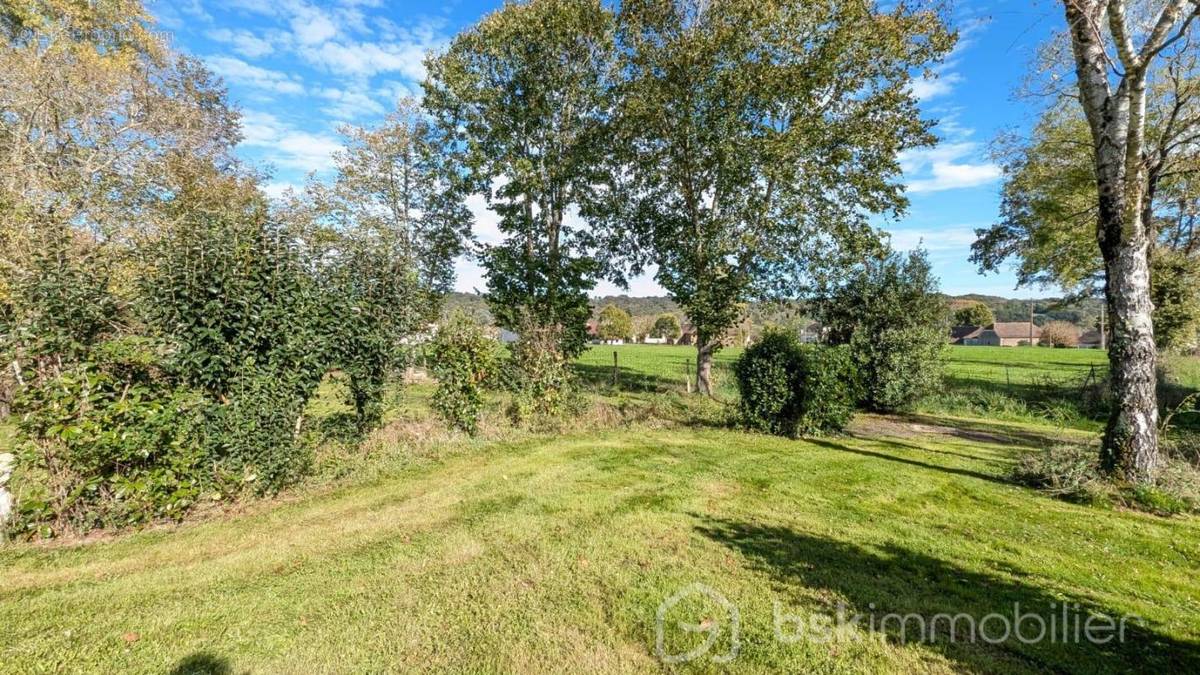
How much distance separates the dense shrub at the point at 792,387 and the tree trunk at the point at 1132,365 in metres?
3.83

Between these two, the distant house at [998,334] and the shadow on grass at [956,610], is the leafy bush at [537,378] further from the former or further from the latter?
the distant house at [998,334]

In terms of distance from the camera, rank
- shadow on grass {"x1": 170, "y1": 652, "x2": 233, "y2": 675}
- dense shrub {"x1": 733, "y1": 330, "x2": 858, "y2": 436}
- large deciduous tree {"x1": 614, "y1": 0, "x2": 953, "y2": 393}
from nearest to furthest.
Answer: shadow on grass {"x1": 170, "y1": 652, "x2": 233, "y2": 675} < dense shrub {"x1": 733, "y1": 330, "x2": 858, "y2": 436} < large deciduous tree {"x1": 614, "y1": 0, "x2": 953, "y2": 393}

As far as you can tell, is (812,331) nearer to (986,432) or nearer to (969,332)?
(986,432)

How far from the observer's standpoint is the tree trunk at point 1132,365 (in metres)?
5.48

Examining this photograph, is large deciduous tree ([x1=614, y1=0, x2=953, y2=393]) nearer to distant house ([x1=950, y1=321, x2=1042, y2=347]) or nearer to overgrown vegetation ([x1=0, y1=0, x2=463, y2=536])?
overgrown vegetation ([x1=0, y1=0, x2=463, y2=536])

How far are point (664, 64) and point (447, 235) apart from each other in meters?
12.6

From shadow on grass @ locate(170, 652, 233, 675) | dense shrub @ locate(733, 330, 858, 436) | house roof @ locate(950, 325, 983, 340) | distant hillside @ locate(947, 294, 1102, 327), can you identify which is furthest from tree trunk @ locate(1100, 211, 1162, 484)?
house roof @ locate(950, 325, 983, 340)

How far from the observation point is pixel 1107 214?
5727 mm

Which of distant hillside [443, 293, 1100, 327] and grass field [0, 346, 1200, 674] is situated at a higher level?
distant hillside [443, 293, 1100, 327]

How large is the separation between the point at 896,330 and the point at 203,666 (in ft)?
46.2

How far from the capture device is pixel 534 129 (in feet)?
49.2

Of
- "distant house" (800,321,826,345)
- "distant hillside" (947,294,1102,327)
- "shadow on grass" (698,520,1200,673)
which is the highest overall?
"distant hillside" (947,294,1102,327)

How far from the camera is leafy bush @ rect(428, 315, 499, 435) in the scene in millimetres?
8195

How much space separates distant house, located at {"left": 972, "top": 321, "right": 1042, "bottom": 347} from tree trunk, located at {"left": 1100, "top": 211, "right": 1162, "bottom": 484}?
9354 cm
